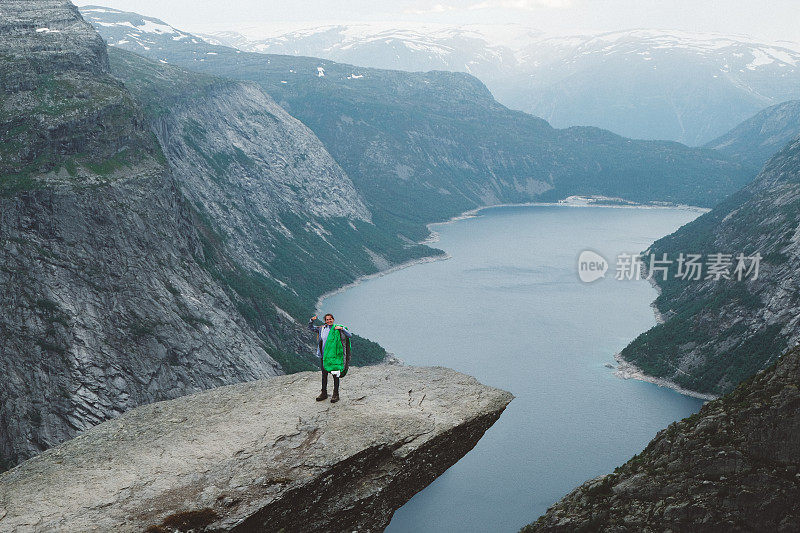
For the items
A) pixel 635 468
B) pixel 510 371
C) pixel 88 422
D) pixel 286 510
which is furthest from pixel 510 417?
pixel 286 510

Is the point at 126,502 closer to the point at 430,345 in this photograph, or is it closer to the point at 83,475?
the point at 83,475

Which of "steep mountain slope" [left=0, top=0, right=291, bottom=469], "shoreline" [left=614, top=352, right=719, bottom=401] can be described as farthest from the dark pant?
"shoreline" [left=614, top=352, right=719, bottom=401]

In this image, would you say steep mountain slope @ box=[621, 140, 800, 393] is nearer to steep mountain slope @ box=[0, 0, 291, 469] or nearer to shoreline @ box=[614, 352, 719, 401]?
shoreline @ box=[614, 352, 719, 401]

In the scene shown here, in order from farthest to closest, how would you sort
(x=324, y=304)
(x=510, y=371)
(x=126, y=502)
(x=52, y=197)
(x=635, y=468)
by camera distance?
(x=324, y=304) → (x=510, y=371) → (x=52, y=197) → (x=635, y=468) → (x=126, y=502)

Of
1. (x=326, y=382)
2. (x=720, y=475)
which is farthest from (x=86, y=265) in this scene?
(x=720, y=475)

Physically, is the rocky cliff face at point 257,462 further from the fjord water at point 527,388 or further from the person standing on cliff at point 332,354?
the fjord water at point 527,388

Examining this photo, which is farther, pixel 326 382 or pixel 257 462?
pixel 326 382

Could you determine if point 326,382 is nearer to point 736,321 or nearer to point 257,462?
point 257,462
